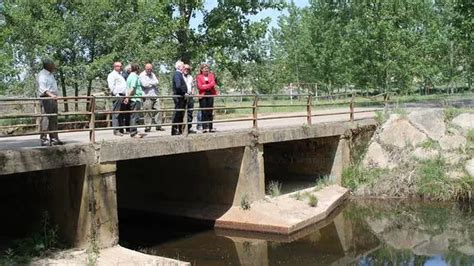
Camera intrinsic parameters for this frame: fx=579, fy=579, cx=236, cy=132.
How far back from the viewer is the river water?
1180cm

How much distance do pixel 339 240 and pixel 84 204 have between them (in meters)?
5.97

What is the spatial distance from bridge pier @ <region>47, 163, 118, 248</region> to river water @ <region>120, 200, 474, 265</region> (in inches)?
73.0

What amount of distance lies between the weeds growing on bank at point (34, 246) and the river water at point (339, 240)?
256 centimetres

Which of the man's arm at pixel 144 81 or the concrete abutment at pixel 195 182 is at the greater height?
the man's arm at pixel 144 81

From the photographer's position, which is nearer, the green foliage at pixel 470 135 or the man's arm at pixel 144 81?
the man's arm at pixel 144 81

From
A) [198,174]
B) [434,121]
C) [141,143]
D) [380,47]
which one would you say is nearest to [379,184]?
[434,121]

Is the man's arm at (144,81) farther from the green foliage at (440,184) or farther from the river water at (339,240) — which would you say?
the green foliage at (440,184)

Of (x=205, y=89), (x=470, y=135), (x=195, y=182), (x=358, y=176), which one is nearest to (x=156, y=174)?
(x=195, y=182)

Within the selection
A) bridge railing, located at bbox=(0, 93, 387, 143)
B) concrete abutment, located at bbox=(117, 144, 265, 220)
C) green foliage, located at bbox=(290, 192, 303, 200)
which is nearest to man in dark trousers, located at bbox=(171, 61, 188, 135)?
bridge railing, located at bbox=(0, 93, 387, 143)

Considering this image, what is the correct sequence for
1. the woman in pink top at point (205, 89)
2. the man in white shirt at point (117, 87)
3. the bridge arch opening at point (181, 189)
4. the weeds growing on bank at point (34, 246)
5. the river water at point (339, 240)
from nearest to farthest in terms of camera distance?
the weeds growing on bank at point (34, 246) → the river water at point (339, 240) → the man in white shirt at point (117, 87) → the woman in pink top at point (205, 89) → the bridge arch opening at point (181, 189)

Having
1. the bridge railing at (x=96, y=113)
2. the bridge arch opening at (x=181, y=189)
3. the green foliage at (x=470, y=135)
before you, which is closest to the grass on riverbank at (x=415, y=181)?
the green foliage at (x=470, y=135)

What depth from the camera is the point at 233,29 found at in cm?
2695

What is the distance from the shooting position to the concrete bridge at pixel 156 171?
10484 millimetres

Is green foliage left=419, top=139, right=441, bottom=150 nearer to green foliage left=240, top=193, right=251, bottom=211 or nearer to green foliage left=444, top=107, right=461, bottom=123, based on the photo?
green foliage left=444, top=107, right=461, bottom=123
